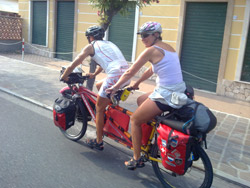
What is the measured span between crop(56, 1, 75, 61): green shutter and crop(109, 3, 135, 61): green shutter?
318 centimetres

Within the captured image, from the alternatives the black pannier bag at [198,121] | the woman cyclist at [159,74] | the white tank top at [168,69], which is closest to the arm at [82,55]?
the woman cyclist at [159,74]

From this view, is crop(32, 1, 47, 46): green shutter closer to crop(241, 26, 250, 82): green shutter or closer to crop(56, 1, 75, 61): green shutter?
crop(56, 1, 75, 61): green shutter

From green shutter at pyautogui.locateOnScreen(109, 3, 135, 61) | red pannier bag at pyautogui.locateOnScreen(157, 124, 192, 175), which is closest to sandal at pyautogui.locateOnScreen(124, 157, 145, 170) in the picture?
red pannier bag at pyautogui.locateOnScreen(157, 124, 192, 175)

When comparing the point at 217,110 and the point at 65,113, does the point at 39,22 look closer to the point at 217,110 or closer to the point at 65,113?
the point at 217,110

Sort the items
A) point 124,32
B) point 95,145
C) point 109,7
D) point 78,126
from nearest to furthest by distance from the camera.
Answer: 1. point 95,145
2. point 78,126
3. point 109,7
4. point 124,32

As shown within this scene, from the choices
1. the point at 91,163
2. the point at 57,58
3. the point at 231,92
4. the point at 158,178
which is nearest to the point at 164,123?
the point at 158,178

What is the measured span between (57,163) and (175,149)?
5.65 ft

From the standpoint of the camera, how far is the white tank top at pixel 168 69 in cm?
322

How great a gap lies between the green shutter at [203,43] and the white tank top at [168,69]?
7.02 m

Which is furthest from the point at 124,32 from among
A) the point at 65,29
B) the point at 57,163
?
the point at 57,163

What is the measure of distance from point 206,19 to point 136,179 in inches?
310

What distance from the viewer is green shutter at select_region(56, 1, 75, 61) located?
14.9 meters

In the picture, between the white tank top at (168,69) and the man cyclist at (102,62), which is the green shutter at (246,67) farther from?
the white tank top at (168,69)

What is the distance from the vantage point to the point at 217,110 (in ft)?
24.8
